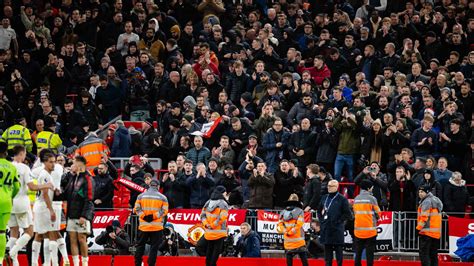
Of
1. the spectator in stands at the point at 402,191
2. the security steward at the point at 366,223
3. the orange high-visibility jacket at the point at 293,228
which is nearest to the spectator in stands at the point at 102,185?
the orange high-visibility jacket at the point at 293,228

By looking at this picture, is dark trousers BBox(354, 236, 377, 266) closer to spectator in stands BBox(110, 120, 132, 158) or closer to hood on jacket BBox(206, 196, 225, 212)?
hood on jacket BBox(206, 196, 225, 212)

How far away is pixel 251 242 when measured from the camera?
26766mm

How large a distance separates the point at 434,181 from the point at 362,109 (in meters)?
2.87

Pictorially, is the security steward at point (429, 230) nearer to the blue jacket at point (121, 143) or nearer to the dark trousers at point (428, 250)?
the dark trousers at point (428, 250)

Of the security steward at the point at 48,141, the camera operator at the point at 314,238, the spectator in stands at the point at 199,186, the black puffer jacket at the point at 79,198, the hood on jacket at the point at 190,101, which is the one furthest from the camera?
the hood on jacket at the point at 190,101

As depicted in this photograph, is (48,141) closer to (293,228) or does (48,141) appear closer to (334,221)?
(293,228)

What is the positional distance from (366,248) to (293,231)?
1.57m

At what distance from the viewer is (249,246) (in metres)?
26.8

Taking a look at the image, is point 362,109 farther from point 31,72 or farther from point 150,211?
point 31,72

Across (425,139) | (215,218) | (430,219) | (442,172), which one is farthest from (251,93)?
(430,219)

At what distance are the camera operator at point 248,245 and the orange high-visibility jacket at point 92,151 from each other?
13.6 feet

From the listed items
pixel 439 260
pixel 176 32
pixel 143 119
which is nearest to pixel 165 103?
pixel 143 119

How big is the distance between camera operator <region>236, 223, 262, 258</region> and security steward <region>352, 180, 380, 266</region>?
267cm

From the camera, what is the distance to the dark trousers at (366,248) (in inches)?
978
